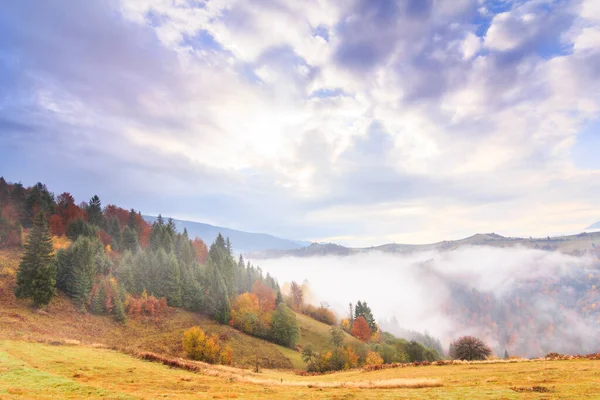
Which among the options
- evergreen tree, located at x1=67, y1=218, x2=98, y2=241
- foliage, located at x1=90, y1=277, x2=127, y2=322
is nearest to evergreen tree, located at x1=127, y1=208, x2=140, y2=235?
evergreen tree, located at x1=67, y1=218, x2=98, y2=241

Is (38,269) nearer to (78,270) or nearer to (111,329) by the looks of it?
(78,270)

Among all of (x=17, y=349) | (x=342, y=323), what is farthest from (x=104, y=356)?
(x=342, y=323)

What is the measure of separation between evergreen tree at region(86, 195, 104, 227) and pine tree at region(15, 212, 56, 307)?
64040mm

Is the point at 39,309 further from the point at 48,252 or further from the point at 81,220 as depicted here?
the point at 81,220

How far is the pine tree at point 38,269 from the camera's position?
72.4 m

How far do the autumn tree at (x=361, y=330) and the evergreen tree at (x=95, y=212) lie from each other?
13170cm

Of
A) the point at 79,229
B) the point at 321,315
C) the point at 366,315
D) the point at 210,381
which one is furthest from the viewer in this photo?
the point at 321,315

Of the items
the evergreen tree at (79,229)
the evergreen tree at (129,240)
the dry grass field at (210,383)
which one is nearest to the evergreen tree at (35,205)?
the evergreen tree at (79,229)

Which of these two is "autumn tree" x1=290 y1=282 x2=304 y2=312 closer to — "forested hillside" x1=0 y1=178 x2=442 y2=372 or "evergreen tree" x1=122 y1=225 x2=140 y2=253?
"forested hillside" x1=0 y1=178 x2=442 y2=372

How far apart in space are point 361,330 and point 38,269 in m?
137

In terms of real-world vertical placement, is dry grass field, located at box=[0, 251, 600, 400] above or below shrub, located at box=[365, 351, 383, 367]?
above

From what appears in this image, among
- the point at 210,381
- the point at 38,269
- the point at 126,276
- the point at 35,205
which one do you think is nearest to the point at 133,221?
the point at 35,205

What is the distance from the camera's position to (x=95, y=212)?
14450cm

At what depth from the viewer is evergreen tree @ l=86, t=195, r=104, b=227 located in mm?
142125
